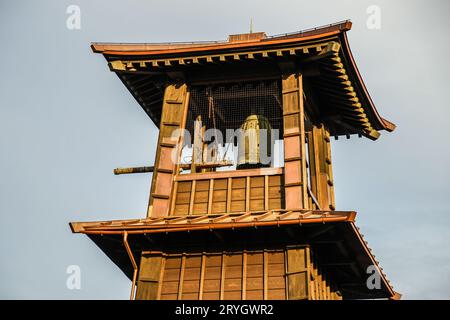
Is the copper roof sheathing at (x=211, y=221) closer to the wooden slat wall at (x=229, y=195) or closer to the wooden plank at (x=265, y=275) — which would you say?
the wooden slat wall at (x=229, y=195)

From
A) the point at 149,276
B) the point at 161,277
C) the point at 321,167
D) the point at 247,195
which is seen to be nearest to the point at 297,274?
the point at 247,195

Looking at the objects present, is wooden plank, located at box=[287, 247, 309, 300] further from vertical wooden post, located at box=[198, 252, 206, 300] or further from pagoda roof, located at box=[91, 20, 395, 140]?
pagoda roof, located at box=[91, 20, 395, 140]

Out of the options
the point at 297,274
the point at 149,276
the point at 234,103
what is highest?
the point at 234,103

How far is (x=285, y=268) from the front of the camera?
17.7m

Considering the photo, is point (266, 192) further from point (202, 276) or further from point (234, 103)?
point (234, 103)

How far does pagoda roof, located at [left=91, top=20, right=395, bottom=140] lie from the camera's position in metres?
20.0

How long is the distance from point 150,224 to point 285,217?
3.41 meters

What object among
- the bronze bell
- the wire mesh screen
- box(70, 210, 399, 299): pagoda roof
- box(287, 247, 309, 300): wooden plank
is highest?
the wire mesh screen

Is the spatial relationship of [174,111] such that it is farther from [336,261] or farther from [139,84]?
[336,261]

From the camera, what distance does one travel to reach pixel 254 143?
2108 cm

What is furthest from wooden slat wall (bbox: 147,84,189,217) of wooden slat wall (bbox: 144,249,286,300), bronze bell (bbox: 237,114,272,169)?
bronze bell (bbox: 237,114,272,169)

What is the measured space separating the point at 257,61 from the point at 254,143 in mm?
2356

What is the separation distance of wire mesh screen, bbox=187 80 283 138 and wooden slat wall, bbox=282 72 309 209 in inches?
26.3

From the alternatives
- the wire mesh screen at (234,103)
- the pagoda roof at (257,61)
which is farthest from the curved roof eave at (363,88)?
the wire mesh screen at (234,103)
